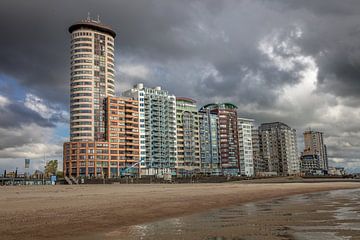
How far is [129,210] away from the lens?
34.1m

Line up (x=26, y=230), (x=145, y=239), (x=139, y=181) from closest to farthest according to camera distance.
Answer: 1. (x=145, y=239)
2. (x=26, y=230)
3. (x=139, y=181)

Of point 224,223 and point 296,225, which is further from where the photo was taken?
point 224,223

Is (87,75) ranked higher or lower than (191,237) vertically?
higher

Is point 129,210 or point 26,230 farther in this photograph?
point 129,210

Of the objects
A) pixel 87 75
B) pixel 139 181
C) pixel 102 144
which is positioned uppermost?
pixel 87 75

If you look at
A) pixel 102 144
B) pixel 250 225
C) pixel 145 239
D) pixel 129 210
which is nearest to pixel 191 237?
pixel 145 239

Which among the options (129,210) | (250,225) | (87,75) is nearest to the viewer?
(250,225)

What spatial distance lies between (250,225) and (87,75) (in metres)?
187

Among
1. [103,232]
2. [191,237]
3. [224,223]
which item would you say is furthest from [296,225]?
[103,232]

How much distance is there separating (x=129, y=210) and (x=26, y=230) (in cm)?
1287

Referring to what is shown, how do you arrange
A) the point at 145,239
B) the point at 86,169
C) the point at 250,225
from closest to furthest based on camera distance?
the point at 145,239, the point at 250,225, the point at 86,169

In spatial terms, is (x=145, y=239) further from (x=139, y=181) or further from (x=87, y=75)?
(x=87, y=75)

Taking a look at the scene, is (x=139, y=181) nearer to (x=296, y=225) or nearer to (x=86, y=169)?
(x=86, y=169)

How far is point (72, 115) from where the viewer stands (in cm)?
19662
